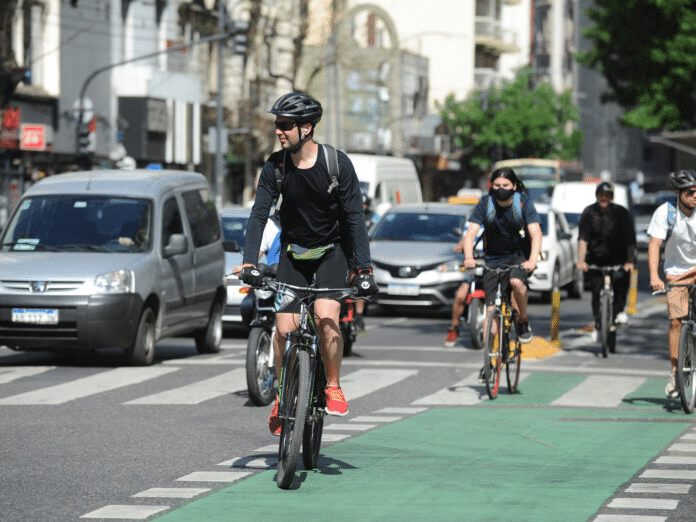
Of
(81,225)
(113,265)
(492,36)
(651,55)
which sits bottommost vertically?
(113,265)

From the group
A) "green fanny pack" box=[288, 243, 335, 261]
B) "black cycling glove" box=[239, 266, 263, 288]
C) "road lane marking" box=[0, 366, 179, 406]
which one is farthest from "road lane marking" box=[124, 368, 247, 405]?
"black cycling glove" box=[239, 266, 263, 288]

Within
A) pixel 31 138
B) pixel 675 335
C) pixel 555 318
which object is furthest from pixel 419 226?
pixel 31 138

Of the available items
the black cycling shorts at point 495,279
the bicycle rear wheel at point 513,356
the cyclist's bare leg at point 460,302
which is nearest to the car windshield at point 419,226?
the cyclist's bare leg at point 460,302

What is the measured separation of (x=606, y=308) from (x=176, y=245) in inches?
197

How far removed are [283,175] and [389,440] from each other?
8.48ft

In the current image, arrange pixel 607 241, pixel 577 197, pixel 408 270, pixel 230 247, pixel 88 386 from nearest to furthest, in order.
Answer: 1. pixel 88 386
2. pixel 230 247
3. pixel 607 241
4. pixel 408 270
5. pixel 577 197

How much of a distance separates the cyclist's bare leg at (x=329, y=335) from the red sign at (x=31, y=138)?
29.3 m

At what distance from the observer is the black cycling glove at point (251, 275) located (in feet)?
26.8

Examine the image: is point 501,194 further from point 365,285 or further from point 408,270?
point 408,270

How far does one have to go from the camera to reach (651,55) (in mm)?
41969

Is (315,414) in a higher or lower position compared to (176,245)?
lower

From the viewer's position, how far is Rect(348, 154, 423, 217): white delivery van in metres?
34.0

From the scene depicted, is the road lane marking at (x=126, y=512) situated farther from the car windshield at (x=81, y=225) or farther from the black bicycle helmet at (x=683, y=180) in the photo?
the car windshield at (x=81, y=225)

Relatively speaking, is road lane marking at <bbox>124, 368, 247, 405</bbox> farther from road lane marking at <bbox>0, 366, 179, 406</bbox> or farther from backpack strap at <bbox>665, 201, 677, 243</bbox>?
backpack strap at <bbox>665, 201, 677, 243</bbox>
